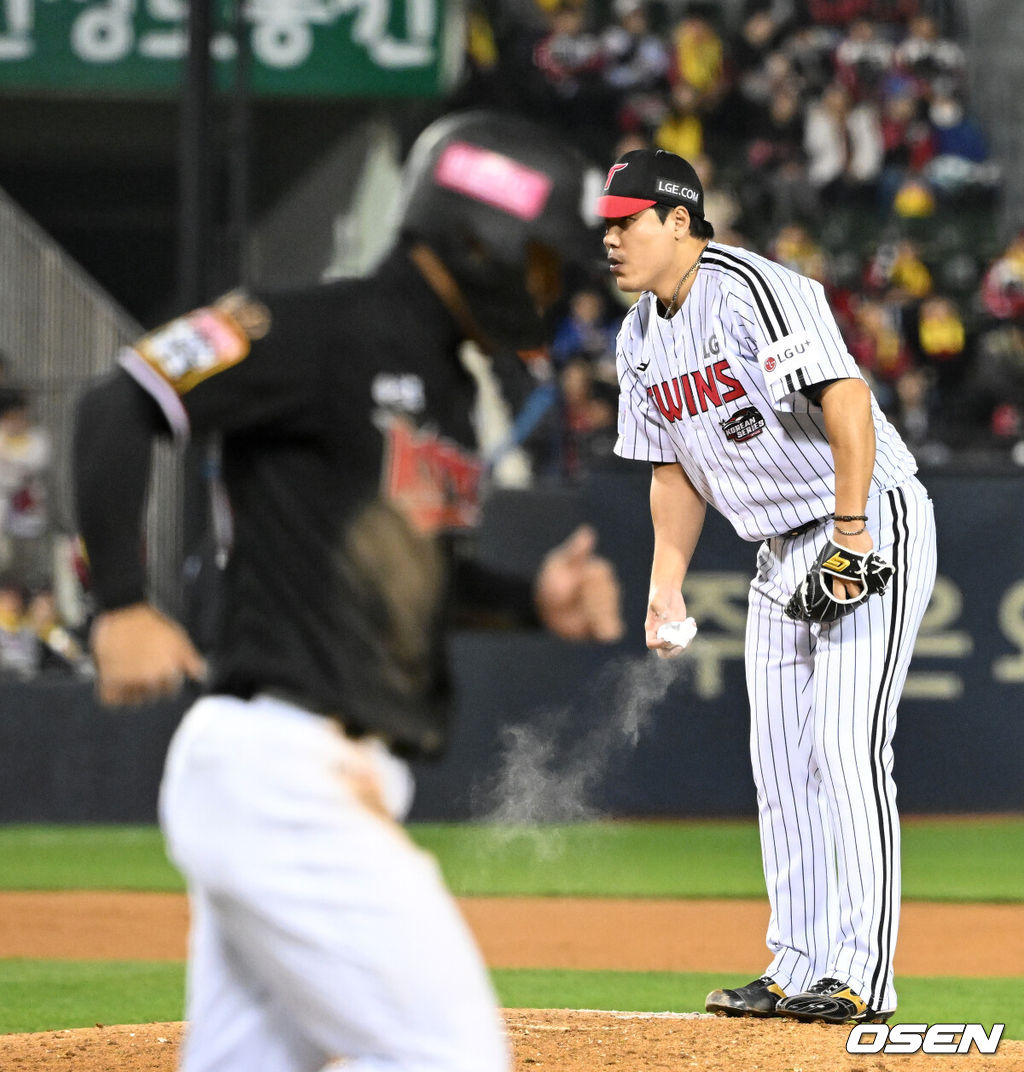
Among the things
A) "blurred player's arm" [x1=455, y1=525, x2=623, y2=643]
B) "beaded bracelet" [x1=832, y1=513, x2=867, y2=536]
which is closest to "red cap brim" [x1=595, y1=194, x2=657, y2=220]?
"beaded bracelet" [x1=832, y1=513, x2=867, y2=536]

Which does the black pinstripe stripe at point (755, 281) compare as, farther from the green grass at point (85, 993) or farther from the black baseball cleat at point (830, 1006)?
the green grass at point (85, 993)

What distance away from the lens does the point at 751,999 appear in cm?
487

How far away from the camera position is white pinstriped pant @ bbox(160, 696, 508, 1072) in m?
2.45

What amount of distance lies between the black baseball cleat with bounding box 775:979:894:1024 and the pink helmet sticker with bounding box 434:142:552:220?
2.65m

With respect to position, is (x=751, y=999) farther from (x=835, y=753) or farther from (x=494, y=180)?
(x=494, y=180)

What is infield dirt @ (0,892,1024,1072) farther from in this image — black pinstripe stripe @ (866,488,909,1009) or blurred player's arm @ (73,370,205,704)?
blurred player's arm @ (73,370,205,704)

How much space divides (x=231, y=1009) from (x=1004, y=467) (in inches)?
367

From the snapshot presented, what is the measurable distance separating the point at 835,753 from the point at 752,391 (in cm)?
100

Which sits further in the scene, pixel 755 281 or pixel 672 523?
pixel 672 523

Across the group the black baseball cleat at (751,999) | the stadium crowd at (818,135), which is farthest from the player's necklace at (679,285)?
the stadium crowd at (818,135)

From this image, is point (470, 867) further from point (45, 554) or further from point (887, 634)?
point (887, 634)

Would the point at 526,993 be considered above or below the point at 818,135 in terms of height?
below

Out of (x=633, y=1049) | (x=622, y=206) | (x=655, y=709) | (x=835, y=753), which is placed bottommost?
(x=655, y=709)

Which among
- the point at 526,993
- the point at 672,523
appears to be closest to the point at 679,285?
the point at 672,523
